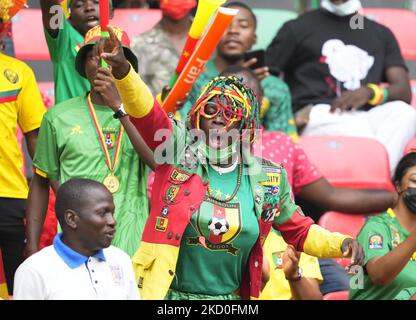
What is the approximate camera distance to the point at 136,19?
9.16 m

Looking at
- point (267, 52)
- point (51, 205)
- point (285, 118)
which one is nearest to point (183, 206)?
point (51, 205)

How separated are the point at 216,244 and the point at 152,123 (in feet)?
1.92

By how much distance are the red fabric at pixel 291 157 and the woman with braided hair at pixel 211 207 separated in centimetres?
157

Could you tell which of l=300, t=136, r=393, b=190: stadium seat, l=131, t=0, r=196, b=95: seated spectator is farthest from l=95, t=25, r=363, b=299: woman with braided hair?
l=131, t=0, r=196, b=95: seated spectator

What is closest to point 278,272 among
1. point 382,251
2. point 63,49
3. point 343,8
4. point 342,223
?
point 382,251

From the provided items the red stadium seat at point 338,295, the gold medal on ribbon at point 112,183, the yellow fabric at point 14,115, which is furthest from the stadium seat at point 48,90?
the red stadium seat at point 338,295

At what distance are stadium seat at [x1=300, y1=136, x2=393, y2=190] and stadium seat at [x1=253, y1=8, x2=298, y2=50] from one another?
5.26ft

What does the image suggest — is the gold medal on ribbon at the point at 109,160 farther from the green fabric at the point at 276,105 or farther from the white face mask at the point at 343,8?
the white face mask at the point at 343,8

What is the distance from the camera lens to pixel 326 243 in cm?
527

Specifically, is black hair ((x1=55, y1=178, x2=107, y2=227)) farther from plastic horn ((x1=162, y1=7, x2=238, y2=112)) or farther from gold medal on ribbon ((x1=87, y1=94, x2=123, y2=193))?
plastic horn ((x1=162, y1=7, x2=238, y2=112))

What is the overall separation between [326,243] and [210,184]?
566 mm

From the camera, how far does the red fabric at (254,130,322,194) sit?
6.90 metres

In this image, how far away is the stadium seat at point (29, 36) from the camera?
8836 mm
